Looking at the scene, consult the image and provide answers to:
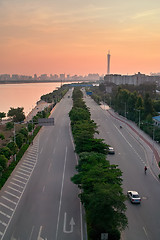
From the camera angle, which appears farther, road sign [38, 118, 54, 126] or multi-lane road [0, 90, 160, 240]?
road sign [38, 118, 54, 126]

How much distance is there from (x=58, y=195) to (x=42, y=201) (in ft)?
5.15

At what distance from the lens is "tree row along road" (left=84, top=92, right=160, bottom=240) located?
15748mm

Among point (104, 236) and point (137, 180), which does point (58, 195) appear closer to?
point (104, 236)

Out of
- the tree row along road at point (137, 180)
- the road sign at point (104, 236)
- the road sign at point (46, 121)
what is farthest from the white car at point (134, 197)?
the road sign at point (46, 121)

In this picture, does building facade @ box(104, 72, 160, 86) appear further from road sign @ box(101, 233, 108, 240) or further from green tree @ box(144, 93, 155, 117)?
road sign @ box(101, 233, 108, 240)

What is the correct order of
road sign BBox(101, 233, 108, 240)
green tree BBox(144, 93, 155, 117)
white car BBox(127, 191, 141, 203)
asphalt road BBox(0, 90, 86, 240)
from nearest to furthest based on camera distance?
road sign BBox(101, 233, 108, 240) < asphalt road BBox(0, 90, 86, 240) < white car BBox(127, 191, 141, 203) < green tree BBox(144, 93, 155, 117)

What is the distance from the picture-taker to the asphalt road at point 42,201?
15742mm

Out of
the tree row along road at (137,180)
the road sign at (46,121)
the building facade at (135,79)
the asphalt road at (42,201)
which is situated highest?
the building facade at (135,79)

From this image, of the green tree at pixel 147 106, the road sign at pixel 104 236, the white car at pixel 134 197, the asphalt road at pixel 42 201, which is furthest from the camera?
the green tree at pixel 147 106

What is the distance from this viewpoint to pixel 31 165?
91.1 ft

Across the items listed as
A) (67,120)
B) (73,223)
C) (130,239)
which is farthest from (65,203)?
(67,120)

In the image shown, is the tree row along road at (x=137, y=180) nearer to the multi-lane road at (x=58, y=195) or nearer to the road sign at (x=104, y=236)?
the multi-lane road at (x=58, y=195)

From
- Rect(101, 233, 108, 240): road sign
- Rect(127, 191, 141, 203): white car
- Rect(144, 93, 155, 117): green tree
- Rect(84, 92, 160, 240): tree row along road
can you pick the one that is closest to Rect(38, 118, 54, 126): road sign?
Rect(84, 92, 160, 240): tree row along road

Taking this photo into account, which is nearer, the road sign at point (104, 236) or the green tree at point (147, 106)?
the road sign at point (104, 236)
